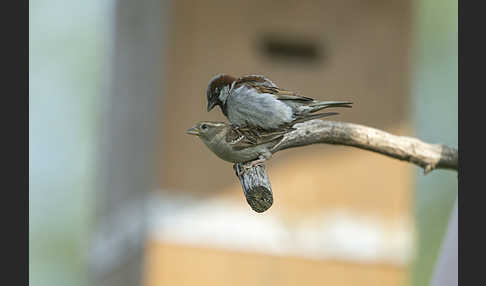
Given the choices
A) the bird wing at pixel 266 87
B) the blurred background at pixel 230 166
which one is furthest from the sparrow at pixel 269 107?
the blurred background at pixel 230 166

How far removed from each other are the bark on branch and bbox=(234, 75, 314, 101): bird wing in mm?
91

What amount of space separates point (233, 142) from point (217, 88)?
0.23 meters

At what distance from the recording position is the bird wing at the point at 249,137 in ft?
5.79

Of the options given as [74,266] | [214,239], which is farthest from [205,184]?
[74,266]

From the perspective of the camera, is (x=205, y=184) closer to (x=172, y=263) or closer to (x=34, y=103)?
(x=172, y=263)

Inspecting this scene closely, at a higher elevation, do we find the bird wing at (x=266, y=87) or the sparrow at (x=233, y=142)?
the bird wing at (x=266, y=87)

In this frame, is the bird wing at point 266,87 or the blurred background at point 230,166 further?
the blurred background at point 230,166

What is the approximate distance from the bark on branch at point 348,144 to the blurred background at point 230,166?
210cm

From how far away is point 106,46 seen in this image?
4.35m

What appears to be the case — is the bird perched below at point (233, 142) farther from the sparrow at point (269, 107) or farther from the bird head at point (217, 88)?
the bird head at point (217, 88)

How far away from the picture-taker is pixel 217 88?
1.93 metres

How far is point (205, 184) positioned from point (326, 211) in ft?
2.55

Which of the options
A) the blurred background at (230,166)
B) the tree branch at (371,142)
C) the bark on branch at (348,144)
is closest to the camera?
the bark on branch at (348,144)

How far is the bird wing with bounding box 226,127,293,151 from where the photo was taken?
176 centimetres
